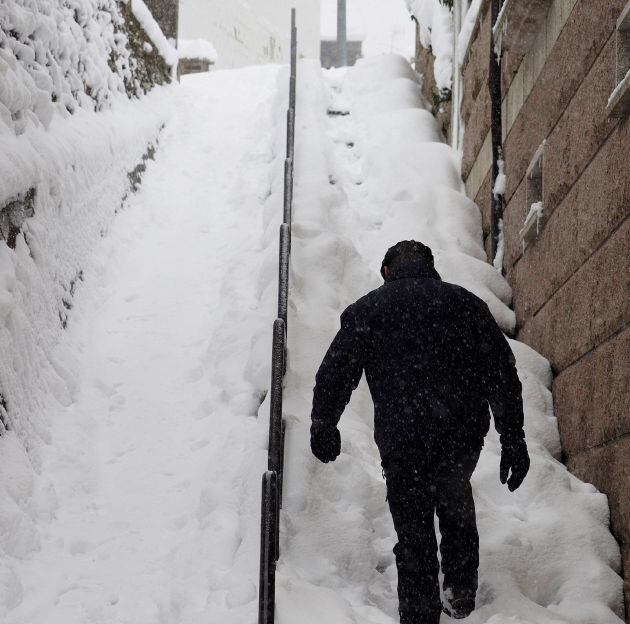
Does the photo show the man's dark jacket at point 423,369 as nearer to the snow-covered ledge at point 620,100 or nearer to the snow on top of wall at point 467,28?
the snow-covered ledge at point 620,100

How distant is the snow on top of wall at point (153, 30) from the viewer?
33.4 ft

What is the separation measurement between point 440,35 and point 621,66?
6190mm

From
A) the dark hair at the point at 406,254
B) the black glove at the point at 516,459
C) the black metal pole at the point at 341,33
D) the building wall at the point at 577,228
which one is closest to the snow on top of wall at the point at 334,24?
the black metal pole at the point at 341,33

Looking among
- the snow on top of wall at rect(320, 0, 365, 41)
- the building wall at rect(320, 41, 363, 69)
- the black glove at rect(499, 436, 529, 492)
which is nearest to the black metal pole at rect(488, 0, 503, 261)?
the black glove at rect(499, 436, 529, 492)

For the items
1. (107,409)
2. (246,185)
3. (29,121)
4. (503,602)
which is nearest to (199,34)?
(246,185)

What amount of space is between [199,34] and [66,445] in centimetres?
2094

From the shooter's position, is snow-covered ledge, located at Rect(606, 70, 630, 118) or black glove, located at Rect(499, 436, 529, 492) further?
snow-covered ledge, located at Rect(606, 70, 630, 118)

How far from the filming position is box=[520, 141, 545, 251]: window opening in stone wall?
5352mm

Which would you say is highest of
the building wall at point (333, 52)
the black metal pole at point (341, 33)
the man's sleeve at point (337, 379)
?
the man's sleeve at point (337, 379)

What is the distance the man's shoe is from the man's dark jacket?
60cm

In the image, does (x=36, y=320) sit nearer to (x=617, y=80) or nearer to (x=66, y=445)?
(x=66, y=445)

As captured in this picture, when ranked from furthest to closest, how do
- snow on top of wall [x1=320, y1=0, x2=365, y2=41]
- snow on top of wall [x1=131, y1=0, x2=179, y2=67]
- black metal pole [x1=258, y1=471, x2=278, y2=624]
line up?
snow on top of wall [x1=320, y1=0, x2=365, y2=41], snow on top of wall [x1=131, y1=0, x2=179, y2=67], black metal pole [x1=258, y1=471, x2=278, y2=624]

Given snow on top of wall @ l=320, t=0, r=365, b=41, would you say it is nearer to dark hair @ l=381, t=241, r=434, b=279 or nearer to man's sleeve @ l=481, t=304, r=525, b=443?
dark hair @ l=381, t=241, r=434, b=279

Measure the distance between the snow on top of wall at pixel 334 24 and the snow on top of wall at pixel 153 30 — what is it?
24073 millimetres
